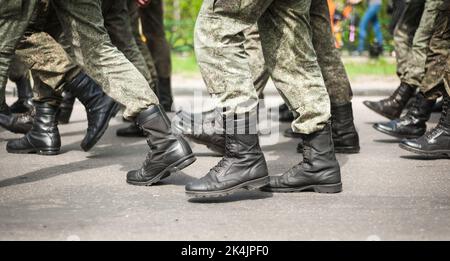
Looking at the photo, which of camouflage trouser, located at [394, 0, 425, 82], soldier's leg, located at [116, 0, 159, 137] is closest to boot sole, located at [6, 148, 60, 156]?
soldier's leg, located at [116, 0, 159, 137]

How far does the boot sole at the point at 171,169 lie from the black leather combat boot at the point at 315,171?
46cm

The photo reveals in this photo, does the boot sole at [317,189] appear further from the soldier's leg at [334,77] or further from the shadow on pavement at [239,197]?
the soldier's leg at [334,77]

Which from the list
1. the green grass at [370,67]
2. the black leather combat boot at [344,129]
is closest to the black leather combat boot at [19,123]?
the black leather combat boot at [344,129]

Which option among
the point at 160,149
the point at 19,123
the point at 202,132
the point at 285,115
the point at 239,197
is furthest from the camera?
the point at 285,115

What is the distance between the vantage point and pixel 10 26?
475cm

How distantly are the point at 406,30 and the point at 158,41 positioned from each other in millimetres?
2279

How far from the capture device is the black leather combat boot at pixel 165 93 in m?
8.49

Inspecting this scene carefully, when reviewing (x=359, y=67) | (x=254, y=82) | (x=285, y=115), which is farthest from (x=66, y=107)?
(x=359, y=67)

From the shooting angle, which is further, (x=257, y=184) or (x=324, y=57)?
(x=324, y=57)

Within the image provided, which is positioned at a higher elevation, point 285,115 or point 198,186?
point 198,186

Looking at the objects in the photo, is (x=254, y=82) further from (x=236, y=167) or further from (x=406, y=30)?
(x=406, y=30)

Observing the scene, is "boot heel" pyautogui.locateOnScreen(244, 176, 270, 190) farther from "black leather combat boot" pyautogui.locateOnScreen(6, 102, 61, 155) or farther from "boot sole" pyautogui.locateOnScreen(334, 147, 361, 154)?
"black leather combat boot" pyautogui.locateOnScreen(6, 102, 61, 155)
